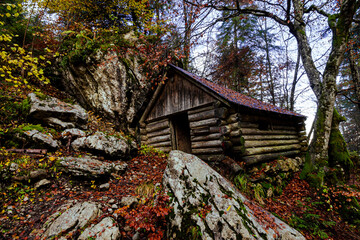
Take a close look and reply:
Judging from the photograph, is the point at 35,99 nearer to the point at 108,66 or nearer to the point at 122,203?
the point at 108,66

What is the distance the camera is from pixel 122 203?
12.2 feet

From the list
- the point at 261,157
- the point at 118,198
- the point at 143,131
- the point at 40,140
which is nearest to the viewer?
the point at 118,198

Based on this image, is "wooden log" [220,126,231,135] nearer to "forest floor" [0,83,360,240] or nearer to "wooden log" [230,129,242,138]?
"wooden log" [230,129,242,138]

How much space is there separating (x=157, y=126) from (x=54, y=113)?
472 cm

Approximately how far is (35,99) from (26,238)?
554 cm

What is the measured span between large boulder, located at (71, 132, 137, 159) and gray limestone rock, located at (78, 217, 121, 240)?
120 inches

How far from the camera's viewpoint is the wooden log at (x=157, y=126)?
28.8 ft

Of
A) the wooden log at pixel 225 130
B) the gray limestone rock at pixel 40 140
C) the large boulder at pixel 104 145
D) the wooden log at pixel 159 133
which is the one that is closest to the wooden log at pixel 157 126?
the wooden log at pixel 159 133

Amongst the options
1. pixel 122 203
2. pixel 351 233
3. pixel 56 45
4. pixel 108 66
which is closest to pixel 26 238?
pixel 122 203

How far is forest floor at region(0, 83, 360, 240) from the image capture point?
305cm

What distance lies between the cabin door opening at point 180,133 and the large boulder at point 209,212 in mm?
4792

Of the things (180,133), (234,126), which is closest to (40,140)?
(180,133)

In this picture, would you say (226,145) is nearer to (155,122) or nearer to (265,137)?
(265,137)

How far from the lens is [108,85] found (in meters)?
9.36
